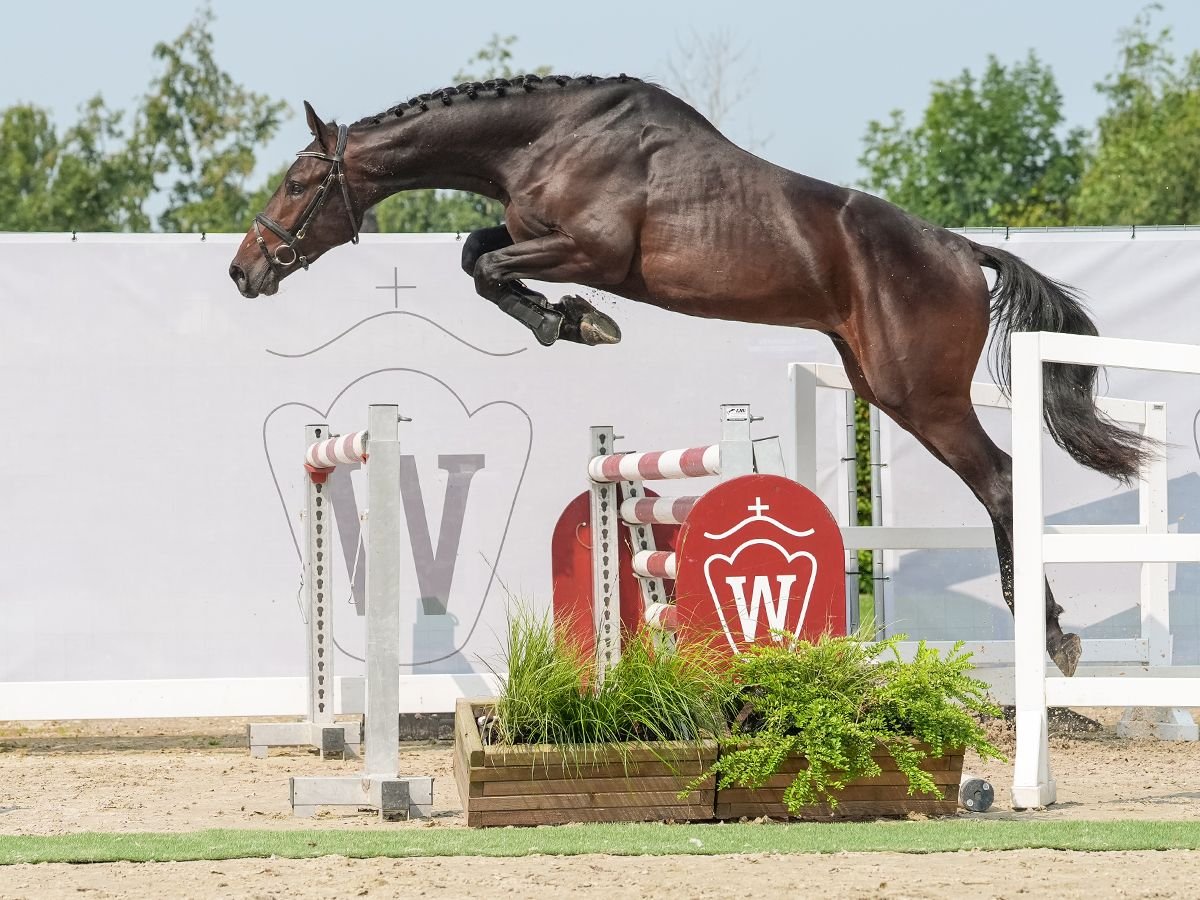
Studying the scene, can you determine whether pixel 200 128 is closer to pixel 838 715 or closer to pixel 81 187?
pixel 81 187

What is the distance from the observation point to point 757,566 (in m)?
4.03

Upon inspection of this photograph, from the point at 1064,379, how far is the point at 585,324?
1586 millimetres

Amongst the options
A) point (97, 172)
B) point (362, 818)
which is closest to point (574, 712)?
point (362, 818)

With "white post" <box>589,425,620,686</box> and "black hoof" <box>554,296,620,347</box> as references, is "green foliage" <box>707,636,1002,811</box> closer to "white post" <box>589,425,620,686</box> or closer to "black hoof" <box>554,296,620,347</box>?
"white post" <box>589,425,620,686</box>

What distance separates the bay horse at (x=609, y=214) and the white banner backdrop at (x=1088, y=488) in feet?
5.98

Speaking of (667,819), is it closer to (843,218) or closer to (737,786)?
(737,786)

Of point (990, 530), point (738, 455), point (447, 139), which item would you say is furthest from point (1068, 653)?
point (447, 139)

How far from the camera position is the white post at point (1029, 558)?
4020mm

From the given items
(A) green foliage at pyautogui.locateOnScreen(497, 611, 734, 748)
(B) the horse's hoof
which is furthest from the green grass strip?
(B) the horse's hoof

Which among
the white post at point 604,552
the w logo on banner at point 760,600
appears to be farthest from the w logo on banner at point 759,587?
the white post at point 604,552

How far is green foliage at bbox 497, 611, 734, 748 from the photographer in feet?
12.2

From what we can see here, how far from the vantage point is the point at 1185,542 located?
3.90 metres

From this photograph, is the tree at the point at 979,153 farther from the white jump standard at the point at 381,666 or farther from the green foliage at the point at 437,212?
the white jump standard at the point at 381,666

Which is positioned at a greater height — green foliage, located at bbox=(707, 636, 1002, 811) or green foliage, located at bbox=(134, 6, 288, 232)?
green foliage, located at bbox=(134, 6, 288, 232)
